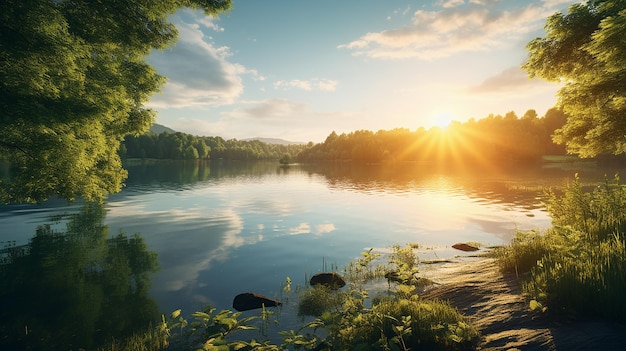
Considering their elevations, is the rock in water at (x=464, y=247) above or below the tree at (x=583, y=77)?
below

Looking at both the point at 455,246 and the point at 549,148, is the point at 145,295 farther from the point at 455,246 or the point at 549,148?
the point at 549,148

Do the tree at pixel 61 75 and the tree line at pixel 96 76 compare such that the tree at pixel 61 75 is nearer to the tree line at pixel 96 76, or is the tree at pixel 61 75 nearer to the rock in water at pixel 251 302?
the tree line at pixel 96 76

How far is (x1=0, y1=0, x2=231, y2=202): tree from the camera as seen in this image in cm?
876

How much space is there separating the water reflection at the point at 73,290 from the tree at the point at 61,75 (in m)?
4.10

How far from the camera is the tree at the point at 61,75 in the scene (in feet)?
28.7

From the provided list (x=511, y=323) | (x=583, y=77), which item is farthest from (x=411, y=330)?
(x=583, y=77)

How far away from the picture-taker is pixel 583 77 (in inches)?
673

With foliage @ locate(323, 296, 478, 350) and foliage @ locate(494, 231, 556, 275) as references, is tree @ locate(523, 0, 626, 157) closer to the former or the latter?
foliage @ locate(494, 231, 556, 275)

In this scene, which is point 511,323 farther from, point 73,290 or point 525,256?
point 73,290

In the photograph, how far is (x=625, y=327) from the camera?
5.62 meters

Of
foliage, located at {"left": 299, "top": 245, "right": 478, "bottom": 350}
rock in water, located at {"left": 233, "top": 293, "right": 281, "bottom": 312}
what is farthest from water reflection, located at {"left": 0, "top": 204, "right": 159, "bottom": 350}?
foliage, located at {"left": 299, "top": 245, "right": 478, "bottom": 350}

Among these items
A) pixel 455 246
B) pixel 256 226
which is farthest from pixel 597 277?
pixel 256 226

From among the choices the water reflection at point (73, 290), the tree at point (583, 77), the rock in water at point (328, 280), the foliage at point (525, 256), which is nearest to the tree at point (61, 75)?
the water reflection at point (73, 290)

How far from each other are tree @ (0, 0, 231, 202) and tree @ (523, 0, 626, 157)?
18826 millimetres
